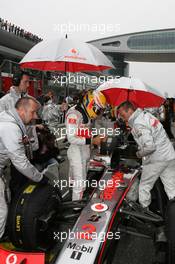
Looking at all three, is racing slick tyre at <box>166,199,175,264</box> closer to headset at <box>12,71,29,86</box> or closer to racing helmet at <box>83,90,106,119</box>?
racing helmet at <box>83,90,106,119</box>

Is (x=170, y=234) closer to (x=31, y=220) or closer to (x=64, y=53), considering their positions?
(x=31, y=220)

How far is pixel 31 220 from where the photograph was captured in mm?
2219

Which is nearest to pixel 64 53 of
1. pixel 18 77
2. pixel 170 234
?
pixel 18 77

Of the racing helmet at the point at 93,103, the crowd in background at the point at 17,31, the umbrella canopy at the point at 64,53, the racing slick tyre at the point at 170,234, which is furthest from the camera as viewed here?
the crowd in background at the point at 17,31

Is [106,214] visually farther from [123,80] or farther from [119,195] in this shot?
[123,80]

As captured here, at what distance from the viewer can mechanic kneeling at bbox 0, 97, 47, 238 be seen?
87.9 inches

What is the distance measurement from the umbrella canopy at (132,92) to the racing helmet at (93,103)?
1.37ft

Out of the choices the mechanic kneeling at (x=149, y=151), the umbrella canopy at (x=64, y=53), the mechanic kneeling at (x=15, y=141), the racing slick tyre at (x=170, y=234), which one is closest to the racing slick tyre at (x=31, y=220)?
the mechanic kneeling at (x=15, y=141)

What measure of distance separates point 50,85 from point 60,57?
13.3 m

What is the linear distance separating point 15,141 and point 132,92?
2.57 m

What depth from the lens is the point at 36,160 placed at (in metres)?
3.49

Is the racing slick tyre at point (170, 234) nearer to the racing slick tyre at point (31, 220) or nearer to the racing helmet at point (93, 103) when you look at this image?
the racing slick tyre at point (31, 220)

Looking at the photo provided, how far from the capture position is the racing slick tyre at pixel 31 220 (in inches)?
87.2

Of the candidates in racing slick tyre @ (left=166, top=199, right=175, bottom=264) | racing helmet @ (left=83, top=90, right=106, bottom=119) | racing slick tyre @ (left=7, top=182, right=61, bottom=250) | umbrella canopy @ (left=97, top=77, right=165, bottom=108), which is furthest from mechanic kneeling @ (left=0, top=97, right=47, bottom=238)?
umbrella canopy @ (left=97, top=77, right=165, bottom=108)
